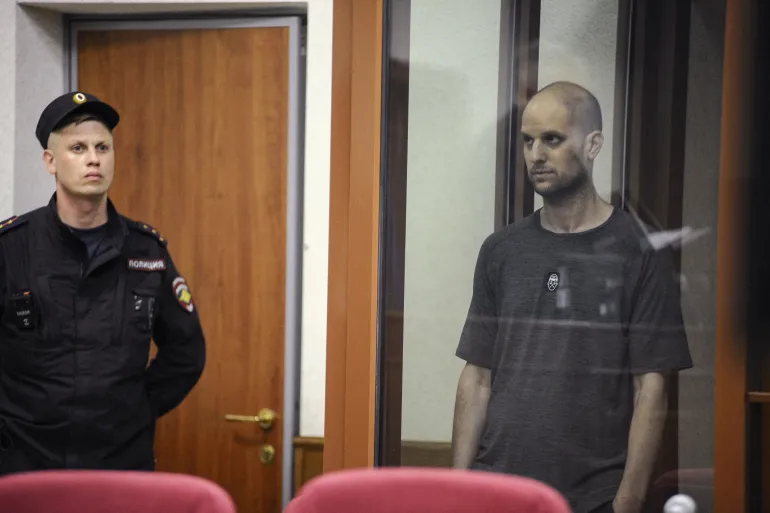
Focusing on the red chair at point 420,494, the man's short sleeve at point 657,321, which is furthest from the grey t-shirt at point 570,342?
the red chair at point 420,494

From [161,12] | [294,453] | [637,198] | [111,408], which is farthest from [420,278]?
[161,12]

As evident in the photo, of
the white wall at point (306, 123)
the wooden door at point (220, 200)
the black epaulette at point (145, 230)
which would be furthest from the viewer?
the wooden door at point (220, 200)

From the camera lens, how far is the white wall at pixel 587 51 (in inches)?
63.2

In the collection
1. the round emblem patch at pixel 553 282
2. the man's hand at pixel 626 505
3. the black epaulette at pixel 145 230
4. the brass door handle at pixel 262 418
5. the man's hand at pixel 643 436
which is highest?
the black epaulette at pixel 145 230

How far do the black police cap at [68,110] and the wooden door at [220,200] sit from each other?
522 mm

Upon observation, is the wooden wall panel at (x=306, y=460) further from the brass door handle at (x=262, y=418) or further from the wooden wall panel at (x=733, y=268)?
the wooden wall panel at (x=733, y=268)

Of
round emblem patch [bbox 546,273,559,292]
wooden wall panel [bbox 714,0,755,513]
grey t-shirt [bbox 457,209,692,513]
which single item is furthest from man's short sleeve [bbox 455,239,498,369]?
wooden wall panel [bbox 714,0,755,513]

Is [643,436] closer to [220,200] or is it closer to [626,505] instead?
[626,505]

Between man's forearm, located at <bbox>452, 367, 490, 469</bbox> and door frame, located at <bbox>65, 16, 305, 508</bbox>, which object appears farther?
door frame, located at <bbox>65, 16, 305, 508</bbox>

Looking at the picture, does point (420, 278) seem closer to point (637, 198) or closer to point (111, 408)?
point (637, 198)

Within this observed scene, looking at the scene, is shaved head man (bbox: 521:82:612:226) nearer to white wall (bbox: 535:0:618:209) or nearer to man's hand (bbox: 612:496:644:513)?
white wall (bbox: 535:0:618:209)

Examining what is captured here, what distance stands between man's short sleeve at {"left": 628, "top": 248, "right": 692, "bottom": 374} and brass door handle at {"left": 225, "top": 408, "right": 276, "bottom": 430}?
1.21 metres

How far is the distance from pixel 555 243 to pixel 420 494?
0.66 meters

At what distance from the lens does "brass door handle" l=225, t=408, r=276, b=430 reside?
244 cm
